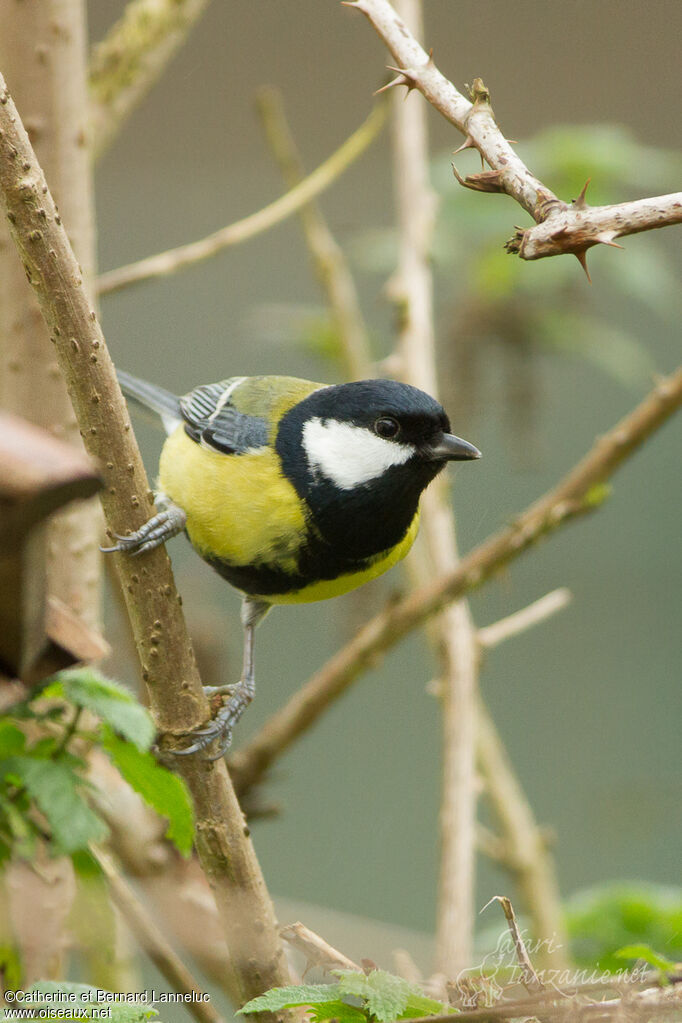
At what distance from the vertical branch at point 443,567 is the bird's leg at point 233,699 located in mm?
314

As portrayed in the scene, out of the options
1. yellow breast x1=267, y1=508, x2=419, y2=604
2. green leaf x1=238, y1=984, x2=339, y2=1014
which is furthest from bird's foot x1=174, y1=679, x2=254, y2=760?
green leaf x1=238, y1=984, x2=339, y2=1014

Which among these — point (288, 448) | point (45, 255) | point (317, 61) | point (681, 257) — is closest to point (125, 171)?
point (317, 61)

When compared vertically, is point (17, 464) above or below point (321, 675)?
below

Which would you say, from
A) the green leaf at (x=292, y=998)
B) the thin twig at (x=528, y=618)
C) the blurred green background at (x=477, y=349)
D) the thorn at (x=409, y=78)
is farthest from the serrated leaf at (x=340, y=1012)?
the blurred green background at (x=477, y=349)

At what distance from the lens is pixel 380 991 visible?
0.58 meters

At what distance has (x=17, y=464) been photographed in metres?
0.44

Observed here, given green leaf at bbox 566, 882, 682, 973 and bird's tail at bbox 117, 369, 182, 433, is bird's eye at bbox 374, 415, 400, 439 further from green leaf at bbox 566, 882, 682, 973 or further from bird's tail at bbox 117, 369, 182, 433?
green leaf at bbox 566, 882, 682, 973

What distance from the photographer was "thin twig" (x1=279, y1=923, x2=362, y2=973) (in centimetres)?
67

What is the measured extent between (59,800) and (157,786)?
0.08m

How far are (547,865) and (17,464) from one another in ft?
4.95

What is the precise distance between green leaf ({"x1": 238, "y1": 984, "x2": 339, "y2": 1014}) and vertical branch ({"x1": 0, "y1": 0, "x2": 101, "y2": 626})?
26.0 inches

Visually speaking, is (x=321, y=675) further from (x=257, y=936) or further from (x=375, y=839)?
(x=375, y=839)

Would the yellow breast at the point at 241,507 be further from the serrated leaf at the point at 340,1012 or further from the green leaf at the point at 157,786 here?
the serrated leaf at the point at 340,1012

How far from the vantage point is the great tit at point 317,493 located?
3.77 ft
